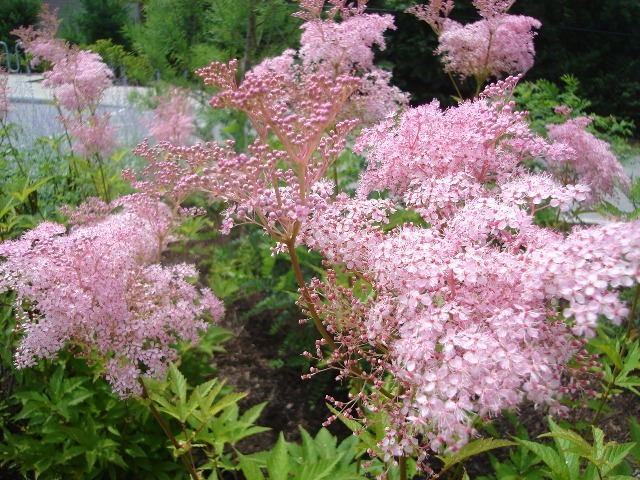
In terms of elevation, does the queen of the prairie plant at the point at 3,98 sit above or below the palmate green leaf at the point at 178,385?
above

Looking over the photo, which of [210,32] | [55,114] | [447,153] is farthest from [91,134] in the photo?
[55,114]

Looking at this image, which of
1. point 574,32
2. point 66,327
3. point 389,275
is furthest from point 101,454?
point 574,32

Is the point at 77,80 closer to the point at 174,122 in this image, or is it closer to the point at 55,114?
the point at 174,122

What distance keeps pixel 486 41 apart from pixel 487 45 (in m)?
0.03

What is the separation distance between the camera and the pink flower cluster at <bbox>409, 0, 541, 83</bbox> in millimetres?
3088

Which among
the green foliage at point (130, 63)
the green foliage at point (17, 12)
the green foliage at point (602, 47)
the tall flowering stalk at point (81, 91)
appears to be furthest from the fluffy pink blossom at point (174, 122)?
the green foliage at point (17, 12)

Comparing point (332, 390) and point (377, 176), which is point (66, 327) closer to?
point (377, 176)

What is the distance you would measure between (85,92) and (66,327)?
222 centimetres

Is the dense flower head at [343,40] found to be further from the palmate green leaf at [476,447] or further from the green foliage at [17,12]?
the green foliage at [17,12]

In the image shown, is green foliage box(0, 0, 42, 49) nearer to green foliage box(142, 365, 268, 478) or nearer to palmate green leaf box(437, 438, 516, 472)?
green foliage box(142, 365, 268, 478)

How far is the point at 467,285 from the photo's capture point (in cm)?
124

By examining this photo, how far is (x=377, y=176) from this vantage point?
71.0 inches

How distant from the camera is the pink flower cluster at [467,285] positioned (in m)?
1.10

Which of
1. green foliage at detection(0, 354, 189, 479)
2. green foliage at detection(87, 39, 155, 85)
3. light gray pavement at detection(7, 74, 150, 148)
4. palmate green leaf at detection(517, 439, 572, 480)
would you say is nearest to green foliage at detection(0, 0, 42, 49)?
green foliage at detection(87, 39, 155, 85)
